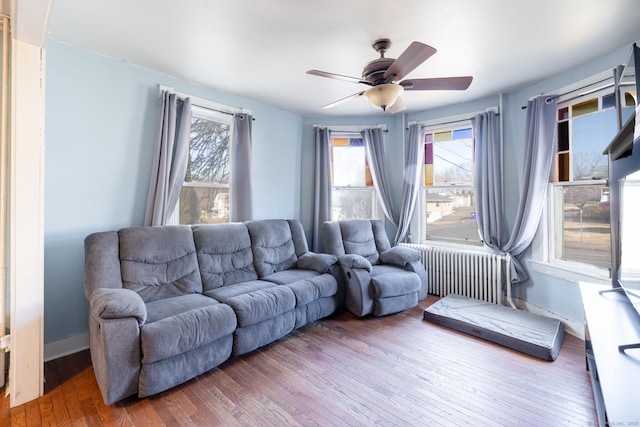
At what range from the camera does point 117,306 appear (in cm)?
164

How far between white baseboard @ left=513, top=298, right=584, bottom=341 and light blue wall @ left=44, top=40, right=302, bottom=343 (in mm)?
4173

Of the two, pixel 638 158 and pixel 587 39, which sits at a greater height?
pixel 587 39

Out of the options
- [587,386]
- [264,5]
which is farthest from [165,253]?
[587,386]

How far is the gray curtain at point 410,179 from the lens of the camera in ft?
12.8

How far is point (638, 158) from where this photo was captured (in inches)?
62.8

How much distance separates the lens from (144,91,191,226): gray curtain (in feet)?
8.63

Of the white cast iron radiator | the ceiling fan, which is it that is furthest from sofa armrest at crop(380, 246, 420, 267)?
the ceiling fan

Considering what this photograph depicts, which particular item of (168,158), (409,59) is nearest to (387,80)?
(409,59)

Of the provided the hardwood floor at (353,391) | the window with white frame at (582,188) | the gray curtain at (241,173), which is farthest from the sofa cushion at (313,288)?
the window with white frame at (582,188)

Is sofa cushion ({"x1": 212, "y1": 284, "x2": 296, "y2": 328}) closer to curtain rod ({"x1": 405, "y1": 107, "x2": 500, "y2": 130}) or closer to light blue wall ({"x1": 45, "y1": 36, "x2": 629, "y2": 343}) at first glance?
light blue wall ({"x1": 45, "y1": 36, "x2": 629, "y2": 343})

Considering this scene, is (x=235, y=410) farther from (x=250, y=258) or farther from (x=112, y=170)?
(x=112, y=170)

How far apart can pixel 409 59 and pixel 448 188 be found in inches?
98.9

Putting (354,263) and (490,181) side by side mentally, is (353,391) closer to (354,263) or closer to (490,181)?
(354,263)

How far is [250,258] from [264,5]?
2.18 m
